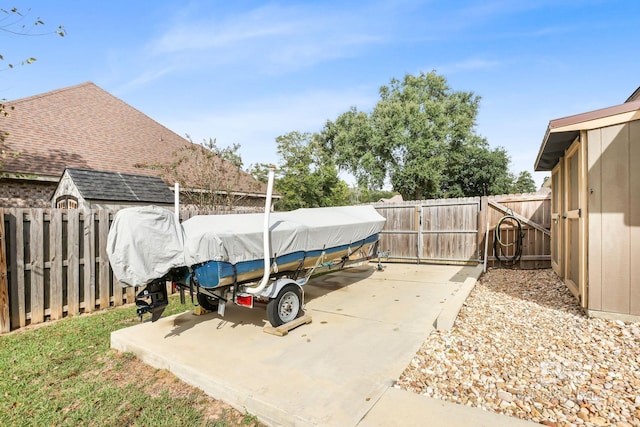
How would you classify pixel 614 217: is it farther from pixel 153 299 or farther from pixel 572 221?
pixel 153 299

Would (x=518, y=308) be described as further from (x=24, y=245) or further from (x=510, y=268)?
(x=24, y=245)

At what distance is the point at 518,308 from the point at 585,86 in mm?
8780

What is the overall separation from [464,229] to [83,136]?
14158mm

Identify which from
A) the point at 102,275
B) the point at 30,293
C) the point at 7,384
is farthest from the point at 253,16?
the point at 7,384

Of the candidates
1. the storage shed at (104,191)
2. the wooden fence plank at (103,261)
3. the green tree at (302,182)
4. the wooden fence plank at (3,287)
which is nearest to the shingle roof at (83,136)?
the storage shed at (104,191)

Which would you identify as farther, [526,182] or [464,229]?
[526,182]

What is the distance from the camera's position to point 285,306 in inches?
179

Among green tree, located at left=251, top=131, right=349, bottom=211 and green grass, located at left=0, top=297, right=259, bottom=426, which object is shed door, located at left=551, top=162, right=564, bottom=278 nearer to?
green grass, located at left=0, top=297, right=259, bottom=426

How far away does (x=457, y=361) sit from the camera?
3.35 m

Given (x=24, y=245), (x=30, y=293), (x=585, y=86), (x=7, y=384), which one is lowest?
(x=7, y=384)

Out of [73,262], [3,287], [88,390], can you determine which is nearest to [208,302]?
[88,390]

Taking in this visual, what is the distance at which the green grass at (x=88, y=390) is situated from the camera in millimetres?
2662

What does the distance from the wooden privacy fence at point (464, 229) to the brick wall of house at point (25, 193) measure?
1059 cm

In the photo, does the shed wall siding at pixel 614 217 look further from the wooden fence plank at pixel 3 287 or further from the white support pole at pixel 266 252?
the wooden fence plank at pixel 3 287
